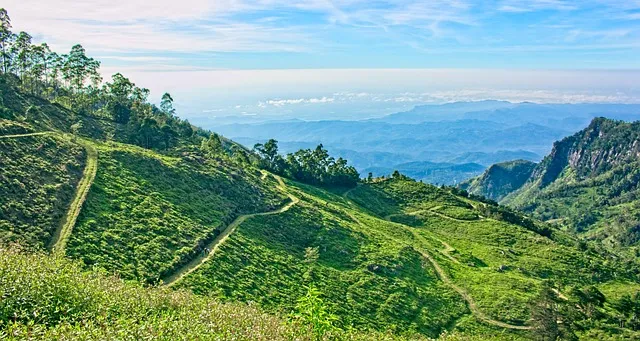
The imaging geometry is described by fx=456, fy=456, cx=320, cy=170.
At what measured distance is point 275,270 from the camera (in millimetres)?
60969

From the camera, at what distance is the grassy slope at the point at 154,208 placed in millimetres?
49438

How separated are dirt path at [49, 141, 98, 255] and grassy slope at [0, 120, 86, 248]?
59 cm

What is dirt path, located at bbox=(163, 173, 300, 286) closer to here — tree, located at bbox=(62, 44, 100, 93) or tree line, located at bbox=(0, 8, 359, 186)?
tree line, located at bbox=(0, 8, 359, 186)

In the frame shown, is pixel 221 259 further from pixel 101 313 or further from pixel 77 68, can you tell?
pixel 77 68

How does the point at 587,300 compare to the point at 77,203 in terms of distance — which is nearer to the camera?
the point at 77,203

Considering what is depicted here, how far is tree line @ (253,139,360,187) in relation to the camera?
13088 cm

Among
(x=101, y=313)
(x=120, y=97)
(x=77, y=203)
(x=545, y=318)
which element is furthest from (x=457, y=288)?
(x=120, y=97)

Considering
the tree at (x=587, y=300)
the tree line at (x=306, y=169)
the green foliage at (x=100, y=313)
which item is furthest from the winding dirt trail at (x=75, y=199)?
the tree at (x=587, y=300)

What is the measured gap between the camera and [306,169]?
437 feet

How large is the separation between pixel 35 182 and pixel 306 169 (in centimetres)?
8327

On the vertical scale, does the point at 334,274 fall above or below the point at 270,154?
below

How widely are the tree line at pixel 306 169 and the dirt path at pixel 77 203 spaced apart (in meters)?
62.0

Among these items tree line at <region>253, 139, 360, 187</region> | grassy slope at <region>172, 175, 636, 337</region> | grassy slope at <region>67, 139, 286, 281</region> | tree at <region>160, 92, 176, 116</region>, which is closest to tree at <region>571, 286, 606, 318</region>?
grassy slope at <region>172, 175, 636, 337</region>

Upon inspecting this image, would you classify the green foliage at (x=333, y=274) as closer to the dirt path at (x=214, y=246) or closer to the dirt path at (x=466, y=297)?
the dirt path at (x=214, y=246)
